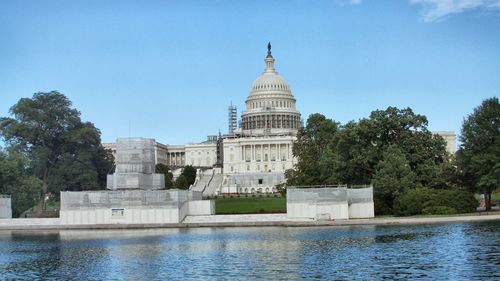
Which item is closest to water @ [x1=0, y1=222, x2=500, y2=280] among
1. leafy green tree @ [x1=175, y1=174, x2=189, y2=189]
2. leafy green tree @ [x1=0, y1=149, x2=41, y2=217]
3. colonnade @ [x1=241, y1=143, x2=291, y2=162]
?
leafy green tree @ [x1=0, y1=149, x2=41, y2=217]

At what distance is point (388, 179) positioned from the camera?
64062mm

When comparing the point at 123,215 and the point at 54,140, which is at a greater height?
the point at 54,140

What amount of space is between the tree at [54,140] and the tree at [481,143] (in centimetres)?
4684

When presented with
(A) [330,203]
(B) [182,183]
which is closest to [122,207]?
(A) [330,203]

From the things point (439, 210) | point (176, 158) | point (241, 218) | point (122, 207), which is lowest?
point (241, 218)

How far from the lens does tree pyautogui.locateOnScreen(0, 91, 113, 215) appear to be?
308 feet

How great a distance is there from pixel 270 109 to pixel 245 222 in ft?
355

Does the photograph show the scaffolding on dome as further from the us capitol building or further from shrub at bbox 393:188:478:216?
shrub at bbox 393:188:478:216

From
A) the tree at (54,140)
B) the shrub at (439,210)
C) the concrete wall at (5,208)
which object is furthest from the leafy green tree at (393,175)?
the tree at (54,140)

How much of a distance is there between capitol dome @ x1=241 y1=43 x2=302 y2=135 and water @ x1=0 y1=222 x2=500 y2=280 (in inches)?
4546

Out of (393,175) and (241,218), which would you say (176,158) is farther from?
(393,175)

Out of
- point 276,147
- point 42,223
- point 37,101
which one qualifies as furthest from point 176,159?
point 42,223

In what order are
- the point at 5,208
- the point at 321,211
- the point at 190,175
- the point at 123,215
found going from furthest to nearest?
1. the point at 190,175
2. the point at 5,208
3. the point at 123,215
4. the point at 321,211

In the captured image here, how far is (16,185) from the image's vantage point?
3260 inches
